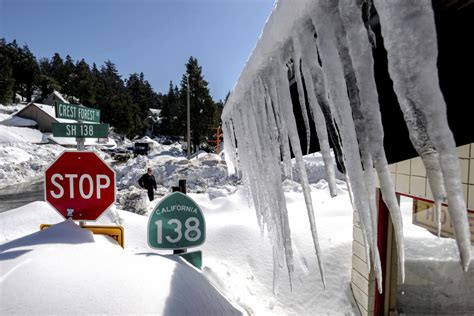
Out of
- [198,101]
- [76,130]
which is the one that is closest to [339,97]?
[76,130]

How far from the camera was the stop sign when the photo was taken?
3.27m

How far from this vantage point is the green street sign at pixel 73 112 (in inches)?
152

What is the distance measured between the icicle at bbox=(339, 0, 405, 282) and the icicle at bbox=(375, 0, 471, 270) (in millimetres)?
86

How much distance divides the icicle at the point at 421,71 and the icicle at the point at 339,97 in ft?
0.60

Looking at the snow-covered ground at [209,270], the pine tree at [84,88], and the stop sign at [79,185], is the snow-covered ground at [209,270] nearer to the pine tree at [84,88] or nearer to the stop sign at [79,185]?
the stop sign at [79,185]

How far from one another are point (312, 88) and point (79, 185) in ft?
10.0

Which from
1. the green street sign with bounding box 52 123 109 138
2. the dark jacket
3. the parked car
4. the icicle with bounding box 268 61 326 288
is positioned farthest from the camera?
the parked car

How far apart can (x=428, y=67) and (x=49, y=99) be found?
64.2m

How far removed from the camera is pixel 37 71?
58.0 metres

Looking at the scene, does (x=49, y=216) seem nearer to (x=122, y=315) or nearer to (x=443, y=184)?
(x=122, y=315)

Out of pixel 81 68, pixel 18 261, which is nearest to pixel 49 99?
pixel 81 68

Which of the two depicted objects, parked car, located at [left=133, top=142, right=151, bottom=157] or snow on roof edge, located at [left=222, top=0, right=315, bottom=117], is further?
parked car, located at [left=133, top=142, right=151, bottom=157]

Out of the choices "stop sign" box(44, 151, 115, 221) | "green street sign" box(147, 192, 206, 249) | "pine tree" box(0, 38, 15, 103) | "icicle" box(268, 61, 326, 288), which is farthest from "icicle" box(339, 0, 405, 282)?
"pine tree" box(0, 38, 15, 103)

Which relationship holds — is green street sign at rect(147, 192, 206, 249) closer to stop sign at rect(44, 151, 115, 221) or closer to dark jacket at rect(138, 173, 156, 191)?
stop sign at rect(44, 151, 115, 221)
